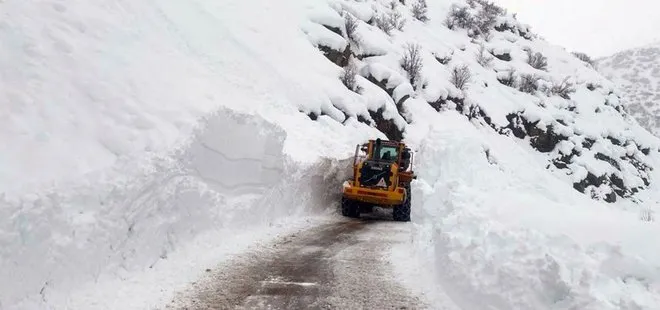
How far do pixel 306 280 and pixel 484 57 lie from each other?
125 ft

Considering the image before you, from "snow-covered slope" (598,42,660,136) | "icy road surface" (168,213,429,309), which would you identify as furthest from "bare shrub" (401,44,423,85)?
"snow-covered slope" (598,42,660,136)

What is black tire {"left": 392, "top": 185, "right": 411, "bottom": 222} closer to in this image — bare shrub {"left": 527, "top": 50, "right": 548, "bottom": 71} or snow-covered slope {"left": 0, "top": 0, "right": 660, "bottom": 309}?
snow-covered slope {"left": 0, "top": 0, "right": 660, "bottom": 309}

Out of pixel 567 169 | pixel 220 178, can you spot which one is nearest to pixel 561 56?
pixel 567 169

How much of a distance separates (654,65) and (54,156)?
153 metres

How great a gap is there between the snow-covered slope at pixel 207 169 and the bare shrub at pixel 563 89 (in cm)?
2297

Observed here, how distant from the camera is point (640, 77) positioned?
124m

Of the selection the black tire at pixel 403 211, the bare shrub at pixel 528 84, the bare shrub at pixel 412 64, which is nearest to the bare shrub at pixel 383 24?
the bare shrub at pixel 412 64

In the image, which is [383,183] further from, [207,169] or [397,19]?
[397,19]

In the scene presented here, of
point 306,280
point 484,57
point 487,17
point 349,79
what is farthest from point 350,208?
point 487,17

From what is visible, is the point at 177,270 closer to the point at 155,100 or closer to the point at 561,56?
the point at 155,100

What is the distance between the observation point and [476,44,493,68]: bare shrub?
133 feet

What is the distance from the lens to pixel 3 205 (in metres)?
4.92

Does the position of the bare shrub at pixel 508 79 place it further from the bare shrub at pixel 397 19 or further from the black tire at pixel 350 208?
the black tire at pixel 350 208

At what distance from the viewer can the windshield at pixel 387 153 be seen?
1561 centimetres
